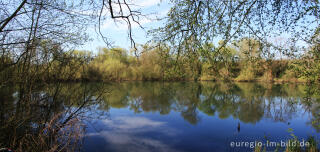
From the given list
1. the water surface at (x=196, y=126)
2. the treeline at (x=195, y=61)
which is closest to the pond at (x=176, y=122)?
the water surface at (x=196, y=126)

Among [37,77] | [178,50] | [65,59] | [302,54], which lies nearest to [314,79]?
[302,54]

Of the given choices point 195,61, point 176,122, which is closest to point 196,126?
point 176,122

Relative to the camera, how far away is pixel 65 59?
3850mm

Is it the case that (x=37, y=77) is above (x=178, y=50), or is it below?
below

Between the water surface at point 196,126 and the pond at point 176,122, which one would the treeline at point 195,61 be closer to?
the pond at point 176,122

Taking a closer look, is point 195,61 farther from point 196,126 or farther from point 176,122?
point 176,122

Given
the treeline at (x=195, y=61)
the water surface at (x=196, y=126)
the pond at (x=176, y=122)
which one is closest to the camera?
the treeline at (x=195, y=61)

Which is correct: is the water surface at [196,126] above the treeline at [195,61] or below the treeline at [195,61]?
below

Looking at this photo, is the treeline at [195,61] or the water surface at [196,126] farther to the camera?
the water surface at [196,126]

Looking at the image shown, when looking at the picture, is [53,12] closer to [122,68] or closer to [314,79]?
[314,79]

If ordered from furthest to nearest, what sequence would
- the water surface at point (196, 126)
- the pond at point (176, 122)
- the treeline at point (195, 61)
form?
the water surface at point (196, 126), the pond at point (176, 122), the treeline at point (195, 61)

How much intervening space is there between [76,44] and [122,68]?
25.4 meters

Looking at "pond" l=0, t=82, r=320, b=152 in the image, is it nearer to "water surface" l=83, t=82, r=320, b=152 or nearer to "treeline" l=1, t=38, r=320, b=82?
"water surface" l=83, t=82, r=320, b=152

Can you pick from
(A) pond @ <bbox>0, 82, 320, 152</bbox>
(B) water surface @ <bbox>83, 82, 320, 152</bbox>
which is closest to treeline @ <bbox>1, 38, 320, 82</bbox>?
(A) pond @ <bbox>0, 82, 320, 152</bbox>
